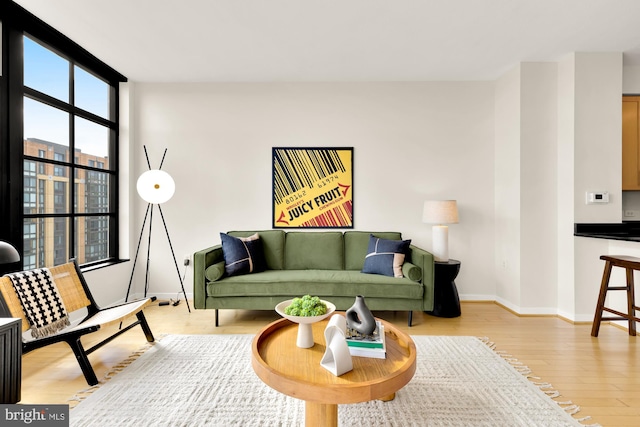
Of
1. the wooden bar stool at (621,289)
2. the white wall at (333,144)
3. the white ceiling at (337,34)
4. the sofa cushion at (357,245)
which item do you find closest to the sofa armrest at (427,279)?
the sofa cushion at (357,245)

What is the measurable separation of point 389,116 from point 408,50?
2.89 ft

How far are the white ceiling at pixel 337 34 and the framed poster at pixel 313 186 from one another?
0.94 meters

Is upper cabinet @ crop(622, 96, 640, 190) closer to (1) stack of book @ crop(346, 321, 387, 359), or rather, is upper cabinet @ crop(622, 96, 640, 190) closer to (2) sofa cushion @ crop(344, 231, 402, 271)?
(2) sofa cushion @ crop(344, 231, 402, 271)

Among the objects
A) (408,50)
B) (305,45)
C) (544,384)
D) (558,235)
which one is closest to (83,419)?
(544,384)

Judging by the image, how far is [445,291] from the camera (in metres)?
3.35

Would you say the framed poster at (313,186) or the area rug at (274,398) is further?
the framed poster at (313,186)

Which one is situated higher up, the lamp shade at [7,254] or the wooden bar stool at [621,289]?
the lamp shade at [7,254]

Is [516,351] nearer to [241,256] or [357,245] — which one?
[357,245]

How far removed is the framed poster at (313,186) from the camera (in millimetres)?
3920

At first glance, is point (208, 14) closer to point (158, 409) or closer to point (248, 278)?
point (248, 278)

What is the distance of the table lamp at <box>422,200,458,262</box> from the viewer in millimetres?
3473

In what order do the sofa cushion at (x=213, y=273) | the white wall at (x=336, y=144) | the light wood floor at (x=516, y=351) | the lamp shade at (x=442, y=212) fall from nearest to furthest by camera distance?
the light wood floor at (x=516, y=351)
the sofa cushion at (x=213, y=273)
the lamp shade at (x=442, y=212)
the white wall at (x=336, y=144)

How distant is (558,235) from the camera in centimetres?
342

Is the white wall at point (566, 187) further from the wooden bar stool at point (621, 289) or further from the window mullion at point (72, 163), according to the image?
the window mullion at point (72, 163)
